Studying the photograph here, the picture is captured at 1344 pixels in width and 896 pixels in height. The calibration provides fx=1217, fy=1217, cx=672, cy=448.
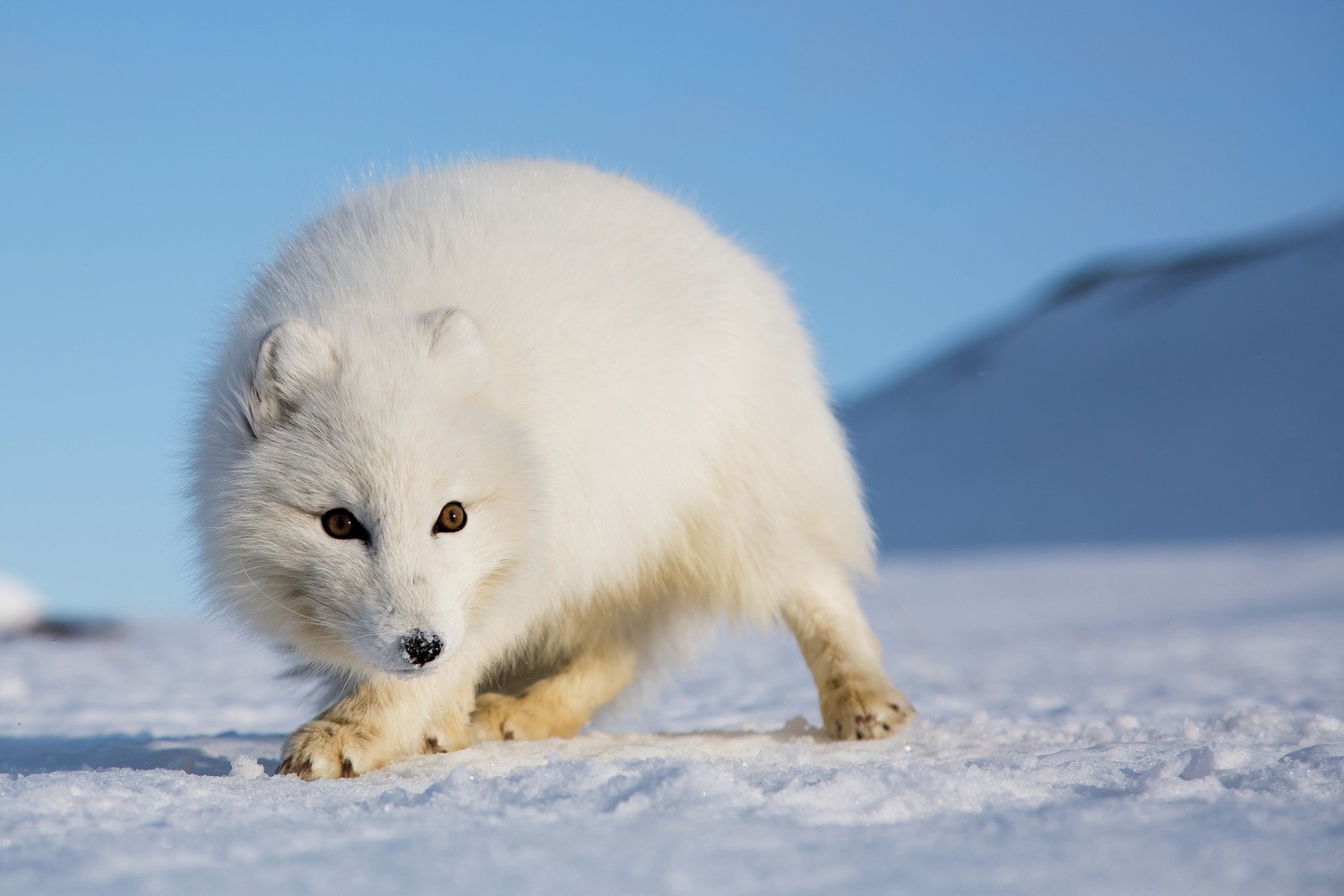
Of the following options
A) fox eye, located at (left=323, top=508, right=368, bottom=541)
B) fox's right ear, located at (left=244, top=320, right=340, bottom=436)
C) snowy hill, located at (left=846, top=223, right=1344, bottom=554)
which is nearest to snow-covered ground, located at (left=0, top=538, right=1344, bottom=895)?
fox eye, located at (left=323, top=508, right=368, bottom=541)

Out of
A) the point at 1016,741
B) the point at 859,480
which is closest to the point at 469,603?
the point at 1016,741

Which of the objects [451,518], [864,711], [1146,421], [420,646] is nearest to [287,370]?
[451,518]

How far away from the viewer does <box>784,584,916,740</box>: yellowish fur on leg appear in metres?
3.29

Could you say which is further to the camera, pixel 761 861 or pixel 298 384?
pixel 298 384

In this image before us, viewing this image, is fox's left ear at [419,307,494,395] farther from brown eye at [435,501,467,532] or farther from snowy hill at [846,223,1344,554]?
snowy hill at [846,223,1344,554]

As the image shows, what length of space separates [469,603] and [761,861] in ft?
3.78

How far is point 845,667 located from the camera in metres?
3.45

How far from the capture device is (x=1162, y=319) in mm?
23938

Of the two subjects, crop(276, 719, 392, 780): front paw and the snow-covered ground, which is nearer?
the snow-covered ground

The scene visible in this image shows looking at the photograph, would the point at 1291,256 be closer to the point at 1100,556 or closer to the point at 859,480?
the point at 1100,556

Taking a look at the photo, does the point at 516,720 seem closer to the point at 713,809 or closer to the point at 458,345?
the point at 458,345

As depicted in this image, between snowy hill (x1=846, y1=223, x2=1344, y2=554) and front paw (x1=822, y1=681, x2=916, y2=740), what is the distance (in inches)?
586

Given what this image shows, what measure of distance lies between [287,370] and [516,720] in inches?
52.8

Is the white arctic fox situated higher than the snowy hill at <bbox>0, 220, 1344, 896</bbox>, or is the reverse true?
the white arctic fox
